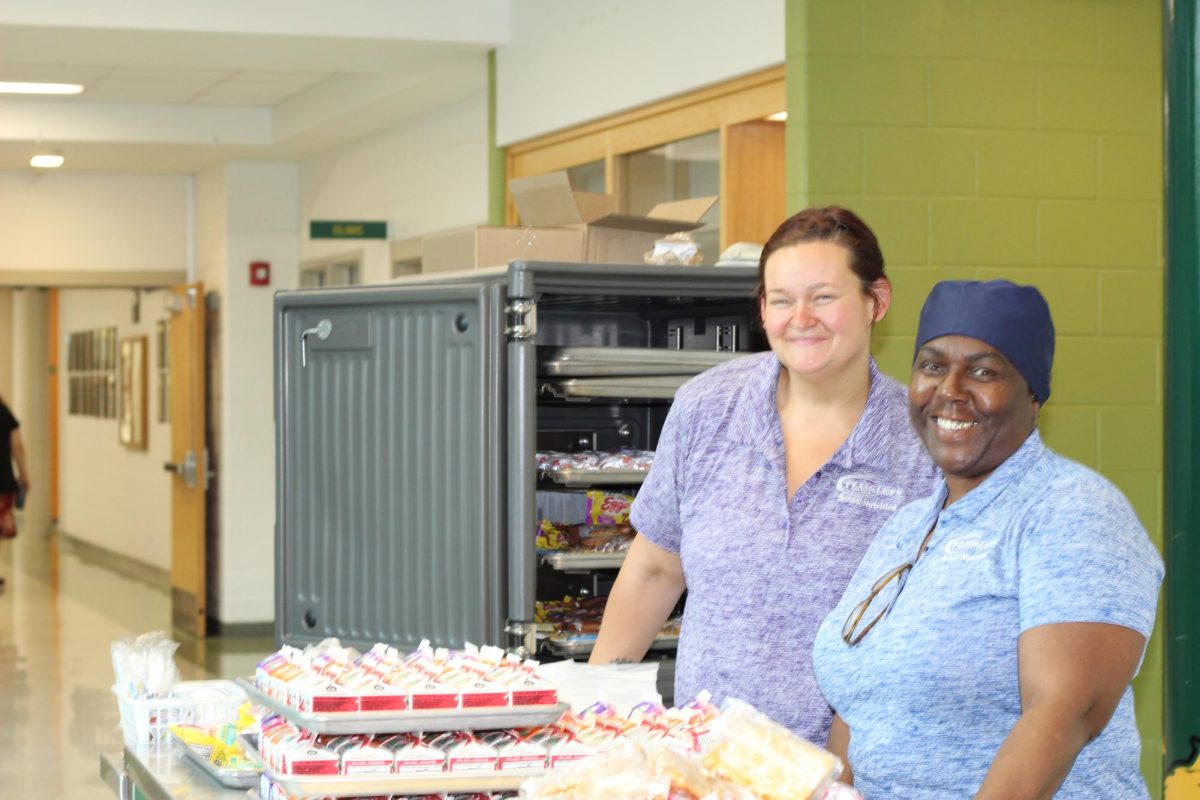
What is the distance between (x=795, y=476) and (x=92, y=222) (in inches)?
386

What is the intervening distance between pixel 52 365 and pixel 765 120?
16073mm

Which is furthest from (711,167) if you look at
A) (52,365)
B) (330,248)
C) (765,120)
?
(52,365)

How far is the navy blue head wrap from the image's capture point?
1926 millimetres

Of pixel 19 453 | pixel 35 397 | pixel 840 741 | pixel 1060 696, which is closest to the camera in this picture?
pixel 1060 696

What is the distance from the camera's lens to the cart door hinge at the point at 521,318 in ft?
11.7

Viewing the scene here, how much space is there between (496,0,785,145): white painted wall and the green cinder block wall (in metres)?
0.36

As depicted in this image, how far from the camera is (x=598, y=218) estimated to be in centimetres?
414

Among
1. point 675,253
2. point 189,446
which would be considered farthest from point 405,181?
point 675,253

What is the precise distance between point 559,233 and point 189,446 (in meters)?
7.27

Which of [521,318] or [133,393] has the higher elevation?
[521,318]

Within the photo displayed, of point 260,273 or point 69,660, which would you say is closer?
point 69,660

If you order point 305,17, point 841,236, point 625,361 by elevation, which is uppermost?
point 305,17

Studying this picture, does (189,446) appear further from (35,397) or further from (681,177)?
(35,397)

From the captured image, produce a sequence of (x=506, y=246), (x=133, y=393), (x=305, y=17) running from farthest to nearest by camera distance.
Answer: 1. (x=133, y=393)
2. (x=305, y=17)
3. (x=506, y=246)
